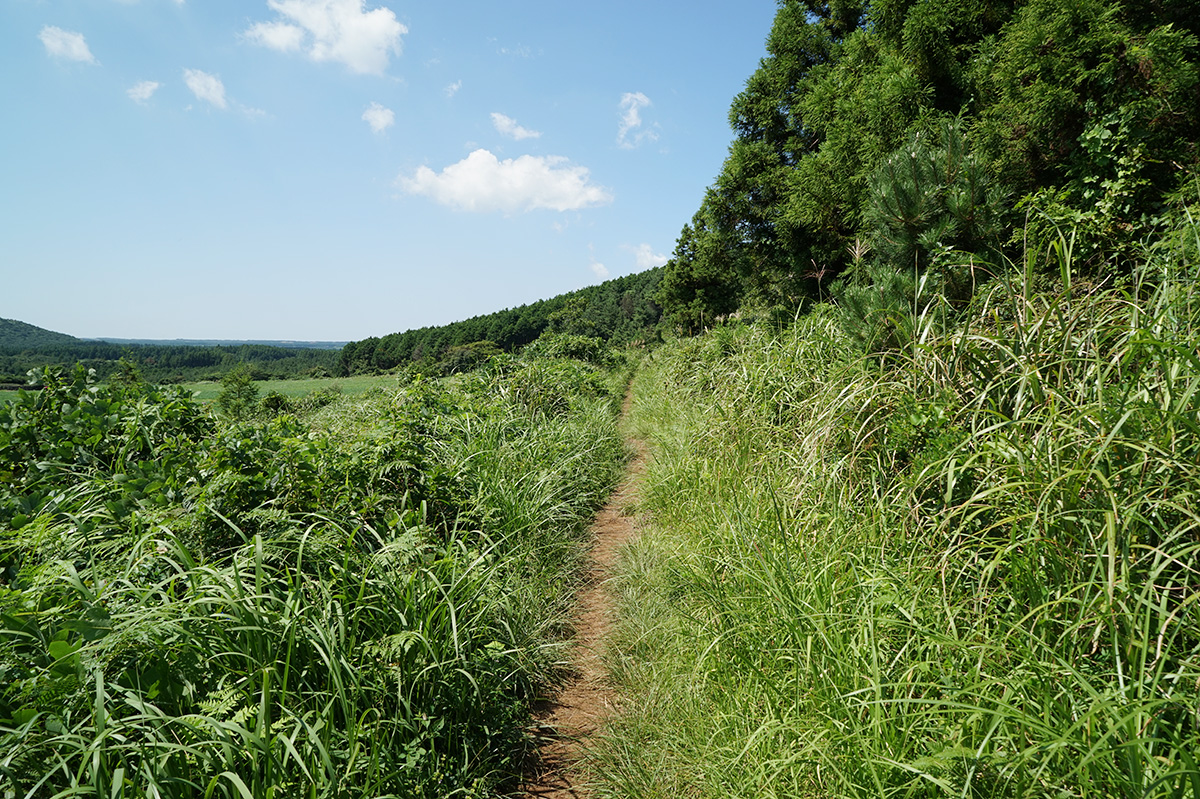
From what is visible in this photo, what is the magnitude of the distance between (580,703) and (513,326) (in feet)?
185

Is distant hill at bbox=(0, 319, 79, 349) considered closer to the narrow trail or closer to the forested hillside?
the forested hillside

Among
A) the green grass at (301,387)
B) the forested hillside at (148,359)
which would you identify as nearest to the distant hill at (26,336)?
the forested hillside at (148,359)

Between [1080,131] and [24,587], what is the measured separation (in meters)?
6.96

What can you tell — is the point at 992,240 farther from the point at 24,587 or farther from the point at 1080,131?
the point at 24,587

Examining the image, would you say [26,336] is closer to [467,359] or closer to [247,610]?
[467,359]

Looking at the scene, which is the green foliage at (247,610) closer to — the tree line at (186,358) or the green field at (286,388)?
the green field at (286,388)

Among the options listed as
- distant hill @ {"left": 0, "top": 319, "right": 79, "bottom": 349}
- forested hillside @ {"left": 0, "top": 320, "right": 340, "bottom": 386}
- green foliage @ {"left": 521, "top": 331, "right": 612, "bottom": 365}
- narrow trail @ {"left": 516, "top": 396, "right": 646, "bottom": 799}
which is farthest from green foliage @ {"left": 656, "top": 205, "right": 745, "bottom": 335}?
distant hill @ {"left": 0, "top": 319, "right": 79, "bottom": 349}

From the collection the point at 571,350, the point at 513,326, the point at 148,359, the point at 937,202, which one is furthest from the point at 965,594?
the point at 513,326

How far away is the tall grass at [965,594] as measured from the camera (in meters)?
1.42

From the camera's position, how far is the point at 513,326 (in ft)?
188

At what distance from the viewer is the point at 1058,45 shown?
13.6 ft

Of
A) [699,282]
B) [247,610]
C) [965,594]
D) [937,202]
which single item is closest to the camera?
[247,610]

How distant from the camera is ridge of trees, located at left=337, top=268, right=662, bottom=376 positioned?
160ft

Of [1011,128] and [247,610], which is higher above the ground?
[1011,128]
